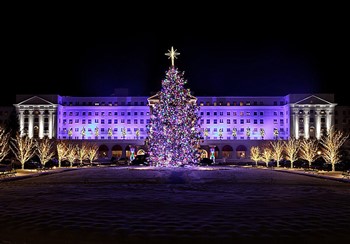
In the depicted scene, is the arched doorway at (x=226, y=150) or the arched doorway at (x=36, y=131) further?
the arched doorway at (x=36, y=131)

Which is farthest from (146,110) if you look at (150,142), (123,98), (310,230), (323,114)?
(310,230)

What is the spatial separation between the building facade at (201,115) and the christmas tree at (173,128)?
70104 millimetres

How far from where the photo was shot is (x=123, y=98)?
4993 inches

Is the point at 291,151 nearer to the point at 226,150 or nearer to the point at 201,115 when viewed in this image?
the point at 226,150

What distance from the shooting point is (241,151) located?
108 m

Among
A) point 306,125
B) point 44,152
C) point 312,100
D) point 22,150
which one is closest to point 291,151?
point 44,152

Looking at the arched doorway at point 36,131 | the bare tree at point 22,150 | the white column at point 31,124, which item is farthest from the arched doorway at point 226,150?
the bare tree at point 22,150

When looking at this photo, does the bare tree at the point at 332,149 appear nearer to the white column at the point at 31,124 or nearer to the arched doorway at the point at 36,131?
the arched doorway at the point at 36,131

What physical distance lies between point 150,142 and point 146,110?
255ft

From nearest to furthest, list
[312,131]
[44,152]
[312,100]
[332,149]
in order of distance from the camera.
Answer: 1. [332,149]
2. [44,152]
3. [312,100]
4. [312,131]

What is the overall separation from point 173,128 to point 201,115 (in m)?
77.3

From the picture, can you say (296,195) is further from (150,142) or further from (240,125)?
(240,125)

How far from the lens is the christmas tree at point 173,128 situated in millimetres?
46250

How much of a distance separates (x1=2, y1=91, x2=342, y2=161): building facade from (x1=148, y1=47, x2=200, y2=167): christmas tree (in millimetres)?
70104
